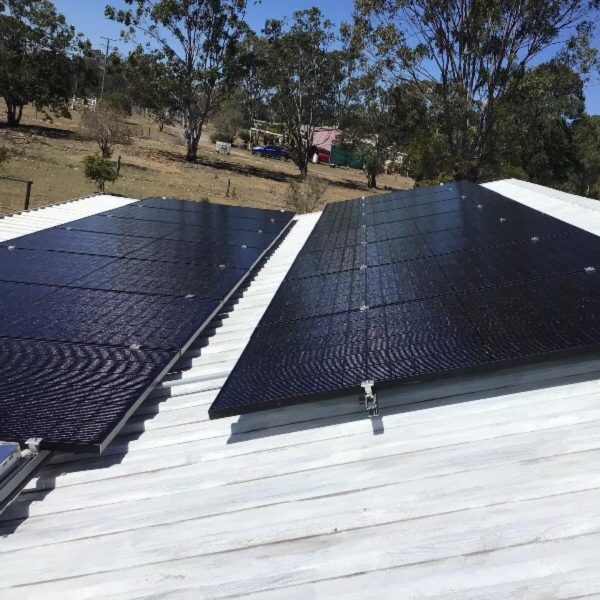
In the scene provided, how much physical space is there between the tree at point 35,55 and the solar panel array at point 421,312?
48726 millimetres

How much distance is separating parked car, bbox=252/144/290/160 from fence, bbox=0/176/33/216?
46221mm

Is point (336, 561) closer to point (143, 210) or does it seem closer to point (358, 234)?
point (358, 234)

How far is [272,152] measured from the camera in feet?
233

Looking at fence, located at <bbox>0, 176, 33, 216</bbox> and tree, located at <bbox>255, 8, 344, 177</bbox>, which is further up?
tree, located at <bbox>255, 8, 344, 177</bbox>

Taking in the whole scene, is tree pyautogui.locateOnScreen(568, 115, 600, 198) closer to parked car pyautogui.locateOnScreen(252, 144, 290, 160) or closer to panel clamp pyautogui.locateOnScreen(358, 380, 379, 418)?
parked car pyautogui.locateOnScreen(252, 144, 290, 160)

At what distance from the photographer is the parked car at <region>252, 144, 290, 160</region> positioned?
70875mm

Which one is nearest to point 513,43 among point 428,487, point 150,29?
point 150,29

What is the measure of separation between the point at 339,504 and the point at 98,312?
11.6 feet

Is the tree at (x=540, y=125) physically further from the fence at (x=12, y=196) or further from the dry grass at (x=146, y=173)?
the fence at (x=12, y=196)

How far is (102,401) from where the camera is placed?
4.14 m

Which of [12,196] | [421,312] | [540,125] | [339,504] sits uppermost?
[540,125]

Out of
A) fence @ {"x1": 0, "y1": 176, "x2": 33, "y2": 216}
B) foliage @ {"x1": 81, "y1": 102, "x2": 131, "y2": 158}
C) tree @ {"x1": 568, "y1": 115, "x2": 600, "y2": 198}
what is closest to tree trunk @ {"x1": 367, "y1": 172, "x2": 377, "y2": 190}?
tree @ {"x1": 568, "y1": 115, "x2": 600, "y2": 198}

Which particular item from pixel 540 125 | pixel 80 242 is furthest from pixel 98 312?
pixel 540 125

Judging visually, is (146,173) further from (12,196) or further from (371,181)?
(371,181)
